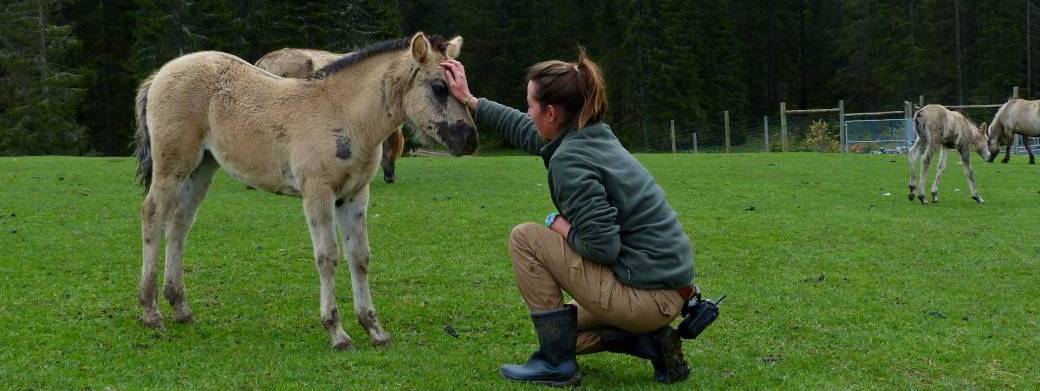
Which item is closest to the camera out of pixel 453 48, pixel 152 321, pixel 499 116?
pixel 499 116

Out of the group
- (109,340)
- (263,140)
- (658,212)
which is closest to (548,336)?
(658,212)

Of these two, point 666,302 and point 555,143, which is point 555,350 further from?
point 555,143

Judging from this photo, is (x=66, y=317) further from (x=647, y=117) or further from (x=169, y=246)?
(x=647, y=117)

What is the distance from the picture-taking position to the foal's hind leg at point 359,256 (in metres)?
5.31

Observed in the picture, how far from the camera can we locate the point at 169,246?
19.4 feet

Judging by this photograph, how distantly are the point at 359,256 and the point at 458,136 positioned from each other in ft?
3.21

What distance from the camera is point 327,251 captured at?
16.9 feet

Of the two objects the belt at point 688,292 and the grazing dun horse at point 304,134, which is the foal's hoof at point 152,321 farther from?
the belt at point 688,292

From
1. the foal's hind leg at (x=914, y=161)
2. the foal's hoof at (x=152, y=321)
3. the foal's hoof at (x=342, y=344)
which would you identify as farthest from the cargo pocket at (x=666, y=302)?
the foal's hind leg at (x=914, y=161)

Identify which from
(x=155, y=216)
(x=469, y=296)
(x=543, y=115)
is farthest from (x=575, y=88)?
(x=155, y=216)

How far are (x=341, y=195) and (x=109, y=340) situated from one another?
1.64 m

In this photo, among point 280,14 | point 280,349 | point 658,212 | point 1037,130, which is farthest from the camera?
point 280,14

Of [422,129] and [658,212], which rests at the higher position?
[422,129]

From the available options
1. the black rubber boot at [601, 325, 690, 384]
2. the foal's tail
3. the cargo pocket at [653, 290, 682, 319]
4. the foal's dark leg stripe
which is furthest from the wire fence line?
the foal's tail
